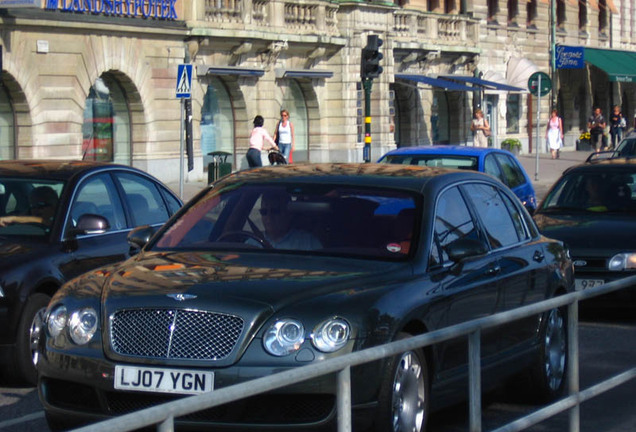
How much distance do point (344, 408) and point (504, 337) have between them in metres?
2.09

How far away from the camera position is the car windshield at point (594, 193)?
43.3 ft

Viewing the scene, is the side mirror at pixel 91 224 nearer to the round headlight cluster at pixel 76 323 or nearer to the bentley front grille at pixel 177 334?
the round headlight cluster at pixel 76 323

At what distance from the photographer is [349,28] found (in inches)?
A: 1623

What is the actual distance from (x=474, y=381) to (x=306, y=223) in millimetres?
2019

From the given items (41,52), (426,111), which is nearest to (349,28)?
(426,111)

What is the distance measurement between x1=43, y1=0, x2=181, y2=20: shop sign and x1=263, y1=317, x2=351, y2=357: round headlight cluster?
2439cm

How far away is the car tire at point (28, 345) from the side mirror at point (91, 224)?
627 mm

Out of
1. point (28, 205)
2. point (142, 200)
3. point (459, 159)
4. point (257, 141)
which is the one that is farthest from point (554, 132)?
point (28, 205)

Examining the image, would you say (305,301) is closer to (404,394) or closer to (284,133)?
(404,394)

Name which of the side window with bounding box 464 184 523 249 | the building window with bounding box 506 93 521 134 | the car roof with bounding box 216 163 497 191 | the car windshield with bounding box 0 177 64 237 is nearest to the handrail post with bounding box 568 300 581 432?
the car roof with bounding box 216 163 497 191

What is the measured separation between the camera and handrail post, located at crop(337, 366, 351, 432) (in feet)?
13.8

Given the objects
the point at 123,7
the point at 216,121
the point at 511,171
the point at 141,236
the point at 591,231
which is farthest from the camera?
the point at 216,121

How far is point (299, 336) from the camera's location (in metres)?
5.79

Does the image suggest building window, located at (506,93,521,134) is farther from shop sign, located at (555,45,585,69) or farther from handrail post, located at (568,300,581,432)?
handrail post, located at (568,300,581,432)
